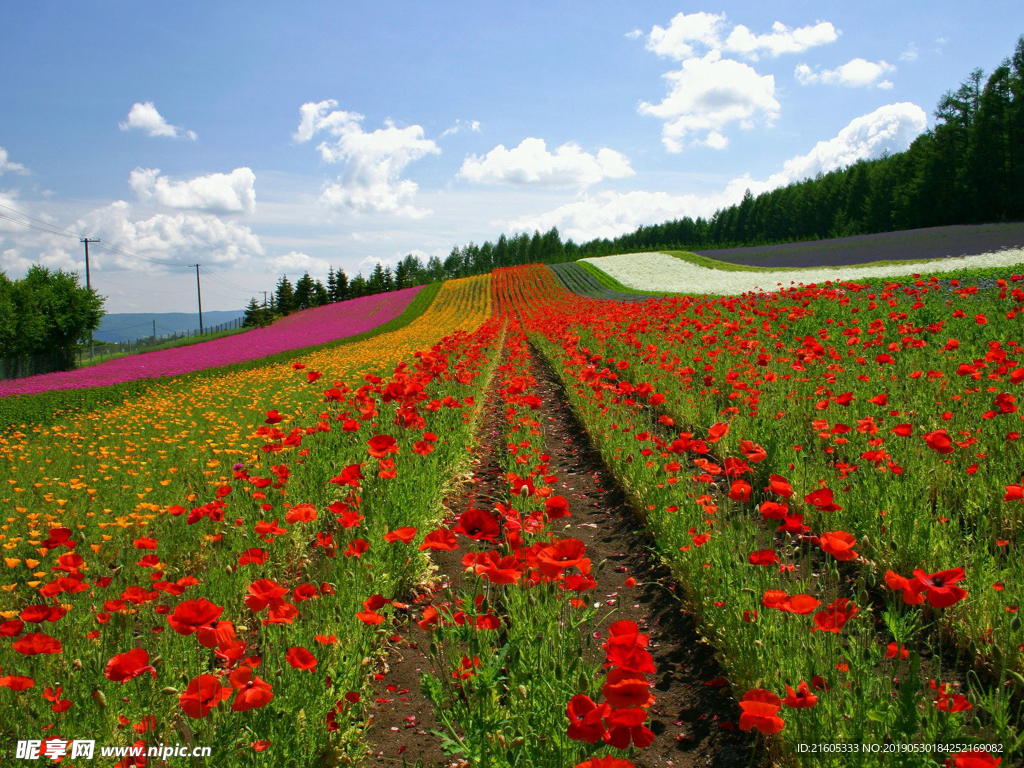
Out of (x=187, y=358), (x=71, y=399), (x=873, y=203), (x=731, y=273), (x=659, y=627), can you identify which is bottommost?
(x=659, y=627)

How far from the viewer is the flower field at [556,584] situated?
1.94 metres

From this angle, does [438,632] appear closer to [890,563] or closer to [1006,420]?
[890,563]

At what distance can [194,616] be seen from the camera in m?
1.76

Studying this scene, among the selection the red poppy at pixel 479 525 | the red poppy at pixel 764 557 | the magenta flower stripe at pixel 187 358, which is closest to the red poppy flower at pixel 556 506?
the red poppy at pixel 479 525

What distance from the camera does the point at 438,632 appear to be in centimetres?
219

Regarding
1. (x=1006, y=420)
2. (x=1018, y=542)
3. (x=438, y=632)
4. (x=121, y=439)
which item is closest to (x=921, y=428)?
(x=1006, y=420)

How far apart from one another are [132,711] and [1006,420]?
5.73 m

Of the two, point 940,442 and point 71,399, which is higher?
point 940,442

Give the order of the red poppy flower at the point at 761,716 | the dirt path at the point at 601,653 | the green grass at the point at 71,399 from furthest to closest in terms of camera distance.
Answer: the green grass at the point at 71,399, the dirt path at the point at 601,653, the red poppy flower at the point at 761,716

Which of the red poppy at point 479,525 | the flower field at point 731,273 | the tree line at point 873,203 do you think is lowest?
the red poppy at point 479,525

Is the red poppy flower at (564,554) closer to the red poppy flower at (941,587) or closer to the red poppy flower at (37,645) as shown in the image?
the red poppy flower at (941,587)

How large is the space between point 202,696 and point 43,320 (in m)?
44.5

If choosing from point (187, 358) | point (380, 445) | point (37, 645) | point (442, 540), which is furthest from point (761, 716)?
point (187, 358)

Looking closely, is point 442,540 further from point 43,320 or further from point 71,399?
point 43,320
